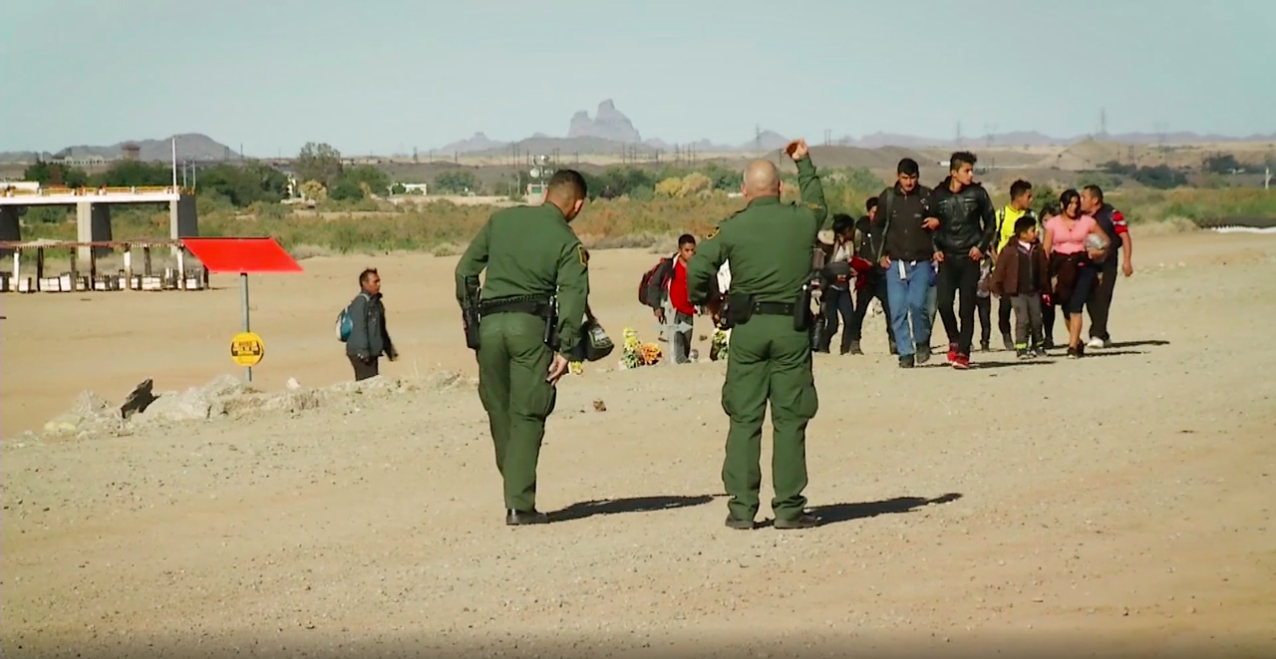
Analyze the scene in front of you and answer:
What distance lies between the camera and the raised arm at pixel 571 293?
35.5ft

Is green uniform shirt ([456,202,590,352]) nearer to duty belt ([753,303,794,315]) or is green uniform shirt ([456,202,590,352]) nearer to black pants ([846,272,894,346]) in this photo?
duty belt ([753,303,794,315])

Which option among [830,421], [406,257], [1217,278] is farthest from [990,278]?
[406,257]

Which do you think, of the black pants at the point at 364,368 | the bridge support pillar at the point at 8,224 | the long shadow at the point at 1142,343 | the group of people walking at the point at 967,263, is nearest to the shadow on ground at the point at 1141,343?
the long shadow at the point at 1142,343

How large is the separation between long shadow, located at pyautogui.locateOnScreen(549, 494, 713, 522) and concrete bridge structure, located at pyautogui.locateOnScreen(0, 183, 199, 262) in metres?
55.2

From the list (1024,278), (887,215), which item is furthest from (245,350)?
(1024,278)

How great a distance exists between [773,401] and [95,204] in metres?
65.0

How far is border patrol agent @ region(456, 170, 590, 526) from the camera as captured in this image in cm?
1085

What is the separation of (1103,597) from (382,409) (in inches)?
381

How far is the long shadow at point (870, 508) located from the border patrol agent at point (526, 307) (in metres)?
1.65

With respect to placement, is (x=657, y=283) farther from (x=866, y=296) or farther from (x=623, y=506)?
(x=623, y=506)

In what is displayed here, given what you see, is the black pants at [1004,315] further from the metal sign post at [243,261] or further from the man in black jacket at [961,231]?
the metal sign post at [243,261]

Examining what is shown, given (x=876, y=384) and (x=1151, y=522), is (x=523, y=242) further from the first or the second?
(x=876, y=384)

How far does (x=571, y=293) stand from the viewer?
10820 millimetres

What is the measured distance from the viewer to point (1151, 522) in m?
10.6
